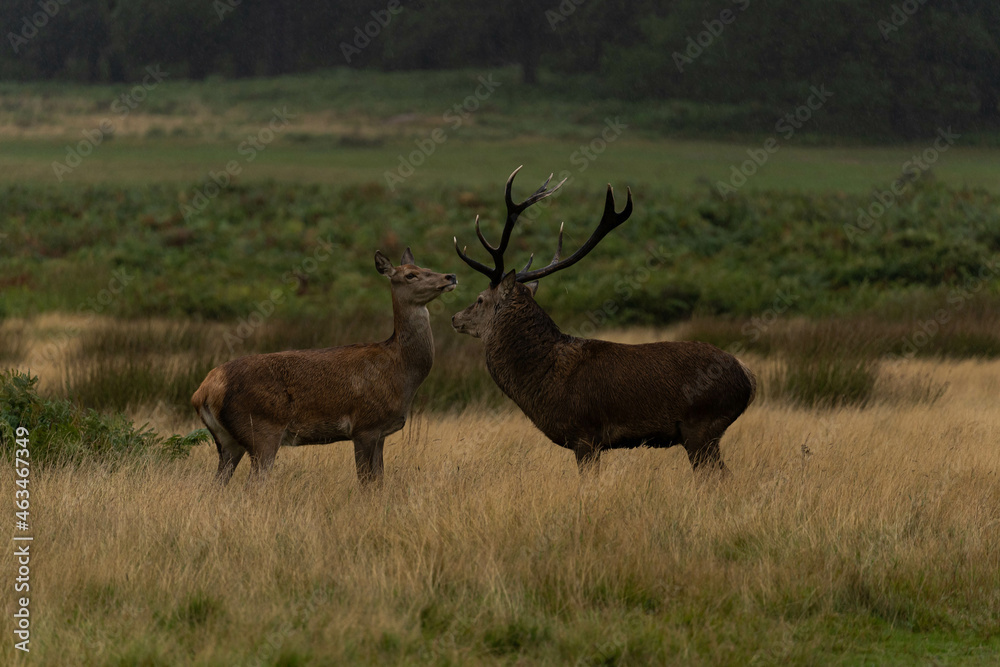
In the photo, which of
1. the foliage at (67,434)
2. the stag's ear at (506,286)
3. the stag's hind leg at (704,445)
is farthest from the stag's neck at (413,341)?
the foliage at (67,434)

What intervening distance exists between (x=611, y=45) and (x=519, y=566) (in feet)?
154

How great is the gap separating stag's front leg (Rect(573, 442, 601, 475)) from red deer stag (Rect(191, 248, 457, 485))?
111 cm

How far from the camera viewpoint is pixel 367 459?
6.87m

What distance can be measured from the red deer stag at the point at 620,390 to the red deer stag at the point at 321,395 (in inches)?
25.4

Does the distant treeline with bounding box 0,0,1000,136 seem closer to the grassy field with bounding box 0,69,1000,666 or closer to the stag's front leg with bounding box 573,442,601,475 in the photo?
the grassy field with bounding box 0,69,1000,666

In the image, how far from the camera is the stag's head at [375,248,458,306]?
7.02 meters

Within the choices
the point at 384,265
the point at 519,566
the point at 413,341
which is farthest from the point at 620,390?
the point at 519,566

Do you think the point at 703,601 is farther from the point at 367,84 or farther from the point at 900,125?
the point at 367,84

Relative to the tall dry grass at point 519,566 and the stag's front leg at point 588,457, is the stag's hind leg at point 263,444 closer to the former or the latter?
the tall dry grass at point 519,566

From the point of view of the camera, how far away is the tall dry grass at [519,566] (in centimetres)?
451

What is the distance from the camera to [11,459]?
24.5 feet

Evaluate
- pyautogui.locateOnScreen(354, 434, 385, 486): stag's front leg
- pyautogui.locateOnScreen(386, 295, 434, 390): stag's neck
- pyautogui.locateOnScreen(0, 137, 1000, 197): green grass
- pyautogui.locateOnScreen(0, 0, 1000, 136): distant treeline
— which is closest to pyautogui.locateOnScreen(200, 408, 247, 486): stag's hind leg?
pyautogui.locateOnScreen(354, 434, 385, 486): stag's front leg

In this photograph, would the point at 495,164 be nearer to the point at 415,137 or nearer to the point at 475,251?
the point at 415,137

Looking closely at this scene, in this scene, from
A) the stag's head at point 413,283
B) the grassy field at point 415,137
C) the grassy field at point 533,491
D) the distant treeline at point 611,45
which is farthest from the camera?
the distant treeline at point 611,45
